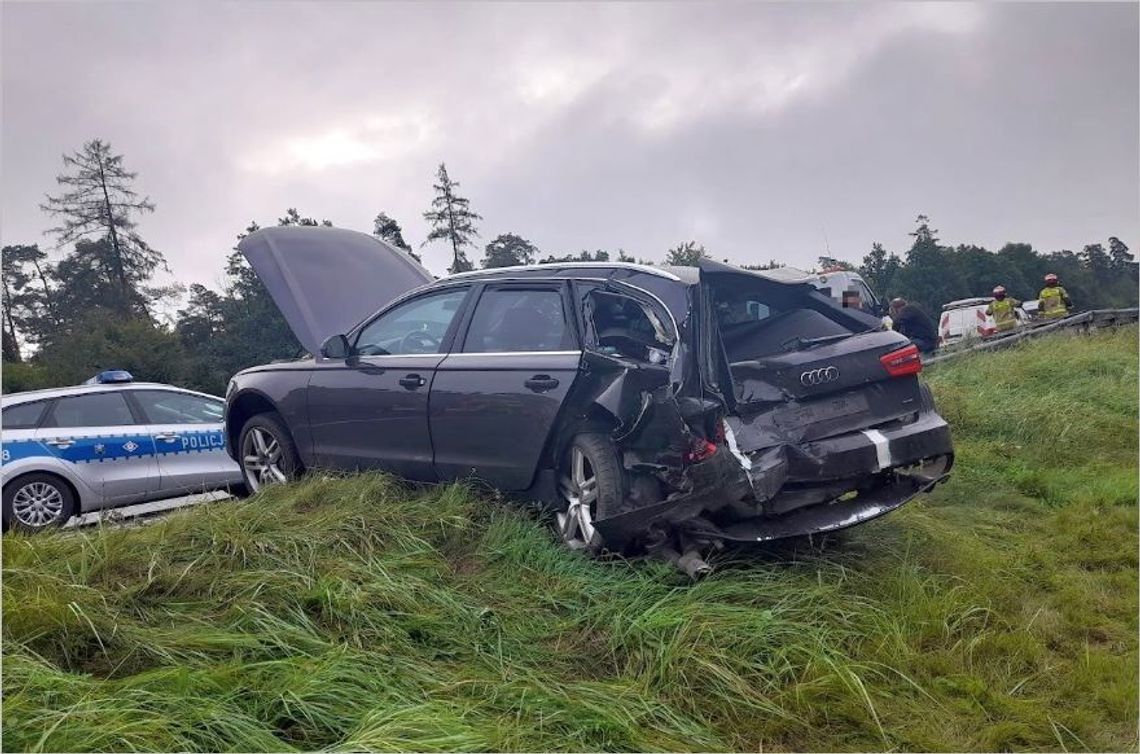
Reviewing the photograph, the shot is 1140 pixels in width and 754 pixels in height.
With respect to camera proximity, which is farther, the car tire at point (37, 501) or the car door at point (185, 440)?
the car door at point (185, 440)

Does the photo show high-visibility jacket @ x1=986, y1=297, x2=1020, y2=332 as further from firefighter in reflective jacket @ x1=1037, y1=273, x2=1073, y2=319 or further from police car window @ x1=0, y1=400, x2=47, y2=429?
police car window @ x1=0, y1=400, x2=47, y2=429

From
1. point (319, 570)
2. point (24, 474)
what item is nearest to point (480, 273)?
point (319, 570)

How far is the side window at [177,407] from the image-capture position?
7.22 metres

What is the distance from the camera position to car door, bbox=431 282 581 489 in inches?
159

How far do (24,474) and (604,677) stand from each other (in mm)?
5672

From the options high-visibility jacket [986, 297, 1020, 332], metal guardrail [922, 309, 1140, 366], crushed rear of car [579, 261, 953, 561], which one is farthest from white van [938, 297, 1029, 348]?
crushed rear of car [579, 261, 953, 561]

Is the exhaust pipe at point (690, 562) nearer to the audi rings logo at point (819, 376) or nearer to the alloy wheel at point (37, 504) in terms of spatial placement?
the audi rings logo at point (819, 376)

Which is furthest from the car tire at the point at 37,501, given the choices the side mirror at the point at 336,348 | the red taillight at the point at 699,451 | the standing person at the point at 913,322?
the standing person at the point at 913,322

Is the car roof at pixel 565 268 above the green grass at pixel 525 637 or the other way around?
above

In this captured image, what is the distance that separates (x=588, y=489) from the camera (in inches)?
151

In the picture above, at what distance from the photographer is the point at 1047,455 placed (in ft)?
21.6

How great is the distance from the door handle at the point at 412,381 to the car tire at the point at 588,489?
108cm

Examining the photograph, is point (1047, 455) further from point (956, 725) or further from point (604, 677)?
point (604, 677)

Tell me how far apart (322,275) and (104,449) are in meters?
2.52
